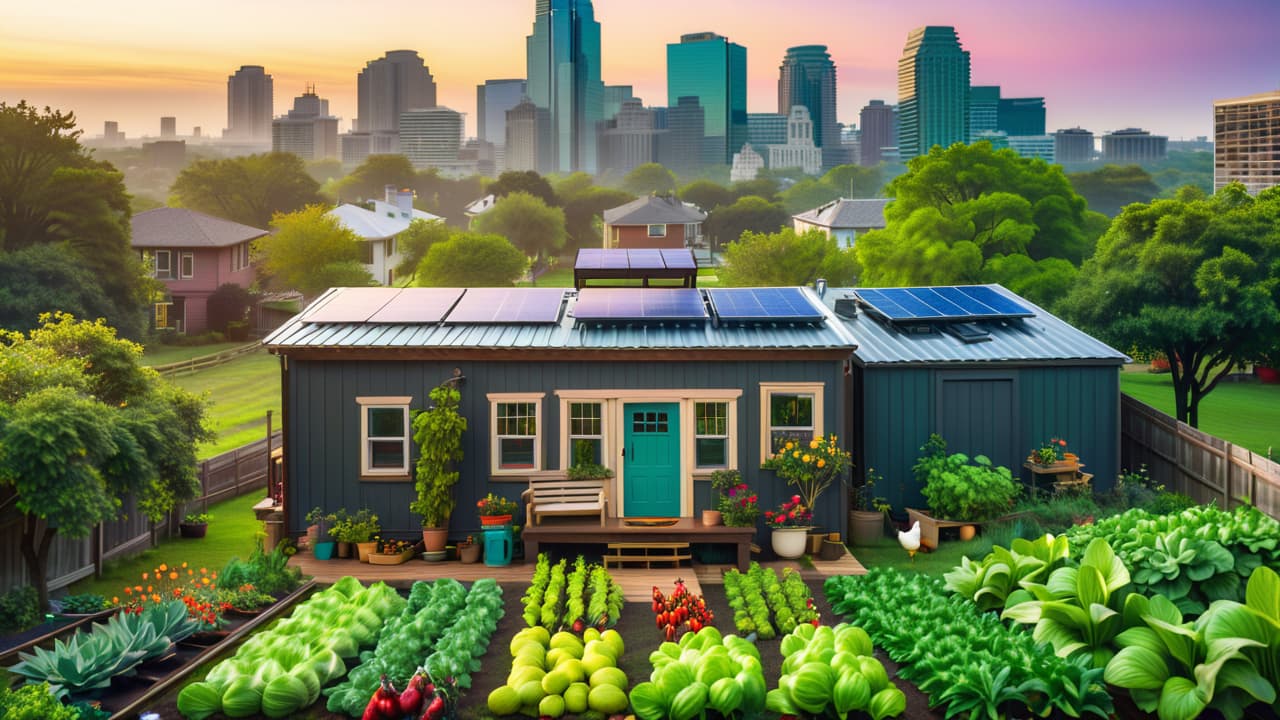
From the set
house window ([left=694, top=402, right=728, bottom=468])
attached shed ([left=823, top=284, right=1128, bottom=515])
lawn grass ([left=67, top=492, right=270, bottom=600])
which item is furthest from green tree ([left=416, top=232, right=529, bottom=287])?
house window ([left=694, top=402, right=728, bottom=468])

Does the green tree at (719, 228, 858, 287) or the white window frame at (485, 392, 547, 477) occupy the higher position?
the green tree at (719, 228, 858, 287)

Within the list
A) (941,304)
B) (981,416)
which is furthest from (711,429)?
(941,304)

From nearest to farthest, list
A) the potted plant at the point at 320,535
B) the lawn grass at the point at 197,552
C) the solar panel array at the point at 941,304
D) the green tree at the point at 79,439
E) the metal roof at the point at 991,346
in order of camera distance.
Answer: the green tree at the point at 79,439, the lawn grass at the point at 197,552, the potted plant at the point at 320,535, the metal roof at the point at 991,346, the solar panel array at the point at 941,304

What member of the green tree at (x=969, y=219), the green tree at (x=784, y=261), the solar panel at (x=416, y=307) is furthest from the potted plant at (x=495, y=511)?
the green tree at (x=784, y=261)

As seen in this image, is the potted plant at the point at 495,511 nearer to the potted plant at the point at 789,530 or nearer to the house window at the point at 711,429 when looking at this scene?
the house window at the point at 711,429

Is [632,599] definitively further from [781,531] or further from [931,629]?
[931,629]

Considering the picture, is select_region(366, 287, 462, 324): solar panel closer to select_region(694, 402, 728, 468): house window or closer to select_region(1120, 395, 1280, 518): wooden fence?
select_region(694, 402, 728, 468): house window
